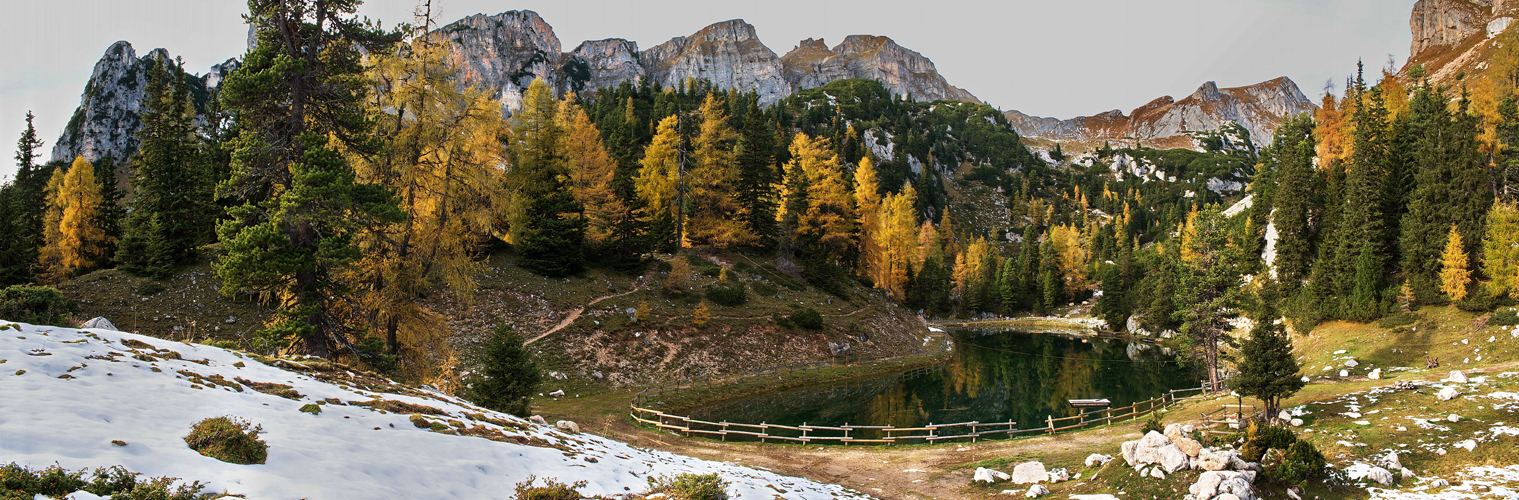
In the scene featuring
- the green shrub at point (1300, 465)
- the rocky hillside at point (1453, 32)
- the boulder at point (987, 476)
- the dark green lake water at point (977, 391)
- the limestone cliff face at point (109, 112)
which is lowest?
the dark green lake water at point (977, 391)

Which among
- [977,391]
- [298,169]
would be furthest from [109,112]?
[977,391]

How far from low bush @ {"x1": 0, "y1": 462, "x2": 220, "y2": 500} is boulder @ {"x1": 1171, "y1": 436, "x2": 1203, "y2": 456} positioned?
743 inches

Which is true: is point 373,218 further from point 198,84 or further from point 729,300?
point 198,84

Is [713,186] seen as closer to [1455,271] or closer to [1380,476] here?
[1380,476]

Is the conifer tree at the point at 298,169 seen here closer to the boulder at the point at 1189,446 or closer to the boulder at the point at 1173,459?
the boulder at the point at 1173,459

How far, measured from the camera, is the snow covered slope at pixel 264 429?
23.2 ft

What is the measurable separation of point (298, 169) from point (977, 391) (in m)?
37.2

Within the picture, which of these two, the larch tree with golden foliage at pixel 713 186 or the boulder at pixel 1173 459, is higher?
the larch tree with golden foliage at pixel 713 186

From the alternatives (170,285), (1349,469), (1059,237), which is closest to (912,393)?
(1349,469)

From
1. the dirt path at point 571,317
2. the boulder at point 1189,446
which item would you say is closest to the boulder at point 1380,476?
the boulder at point 1189,446

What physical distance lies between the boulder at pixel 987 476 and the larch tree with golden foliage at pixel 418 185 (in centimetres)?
1770

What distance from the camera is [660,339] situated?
37156 mm

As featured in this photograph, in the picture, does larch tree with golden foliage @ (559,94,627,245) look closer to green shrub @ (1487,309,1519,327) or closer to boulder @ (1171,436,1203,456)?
boulder @ (1171,436,1203,456)

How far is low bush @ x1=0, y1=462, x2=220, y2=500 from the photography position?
558cm
